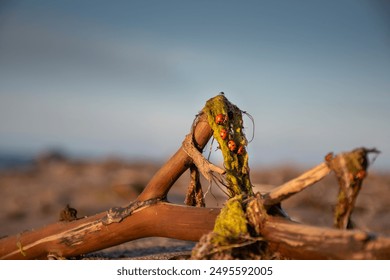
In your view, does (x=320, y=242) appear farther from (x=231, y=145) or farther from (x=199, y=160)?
(x=199, y=160)

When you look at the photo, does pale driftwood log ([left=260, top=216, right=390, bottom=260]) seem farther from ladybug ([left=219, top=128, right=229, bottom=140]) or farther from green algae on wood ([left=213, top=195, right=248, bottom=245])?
ladybug ([left=219, top=128, right=229, bottom=140])

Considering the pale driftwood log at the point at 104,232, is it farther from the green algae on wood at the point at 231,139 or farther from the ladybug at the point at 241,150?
the ladybug at the point at 241,150

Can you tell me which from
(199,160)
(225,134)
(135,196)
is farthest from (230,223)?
(135,196)

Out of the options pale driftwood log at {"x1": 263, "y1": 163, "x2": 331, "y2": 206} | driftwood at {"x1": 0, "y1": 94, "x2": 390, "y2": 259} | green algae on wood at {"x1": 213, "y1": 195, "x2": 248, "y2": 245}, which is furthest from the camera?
green algae on wood at {"x1": 213, "y1": 195, "x2": 248, "y2": 245}

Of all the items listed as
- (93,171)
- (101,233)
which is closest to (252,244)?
(101,233)

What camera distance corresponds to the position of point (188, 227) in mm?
4168

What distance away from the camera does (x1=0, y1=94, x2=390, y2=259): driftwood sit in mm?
3367

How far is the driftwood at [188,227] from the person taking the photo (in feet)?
11.0

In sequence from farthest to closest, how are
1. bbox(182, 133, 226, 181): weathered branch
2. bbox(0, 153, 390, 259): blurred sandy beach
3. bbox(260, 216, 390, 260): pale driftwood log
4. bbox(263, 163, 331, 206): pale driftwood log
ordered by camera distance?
bbox(0, 153, 390, 259): blurred sandy beach, bbox(182, 133, 226, 181): weathered branch, bbox(263, 163, 331, 206): pale driftwood log, bbox(260, 216, 390, 260): pale driftwood log

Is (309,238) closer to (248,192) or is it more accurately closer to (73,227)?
(248,192)

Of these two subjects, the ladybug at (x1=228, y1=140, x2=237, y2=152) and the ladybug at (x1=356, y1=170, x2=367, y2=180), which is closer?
the ladybug at (x1=356, y1=170, x2=367, y2=180)

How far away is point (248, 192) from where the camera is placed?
436cm

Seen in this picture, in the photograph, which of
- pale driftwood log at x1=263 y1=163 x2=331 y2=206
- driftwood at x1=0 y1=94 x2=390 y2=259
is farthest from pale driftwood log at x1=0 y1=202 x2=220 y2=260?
pale driftwood log at x1=263 y1=163 x2=331 y2=206

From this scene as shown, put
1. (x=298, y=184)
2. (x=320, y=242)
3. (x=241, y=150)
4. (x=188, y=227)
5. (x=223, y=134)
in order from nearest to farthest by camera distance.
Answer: (x=320, y=242), (x=298, y=184), (x=188, y=227), (x=223, y=134), (x=241, y=150)
